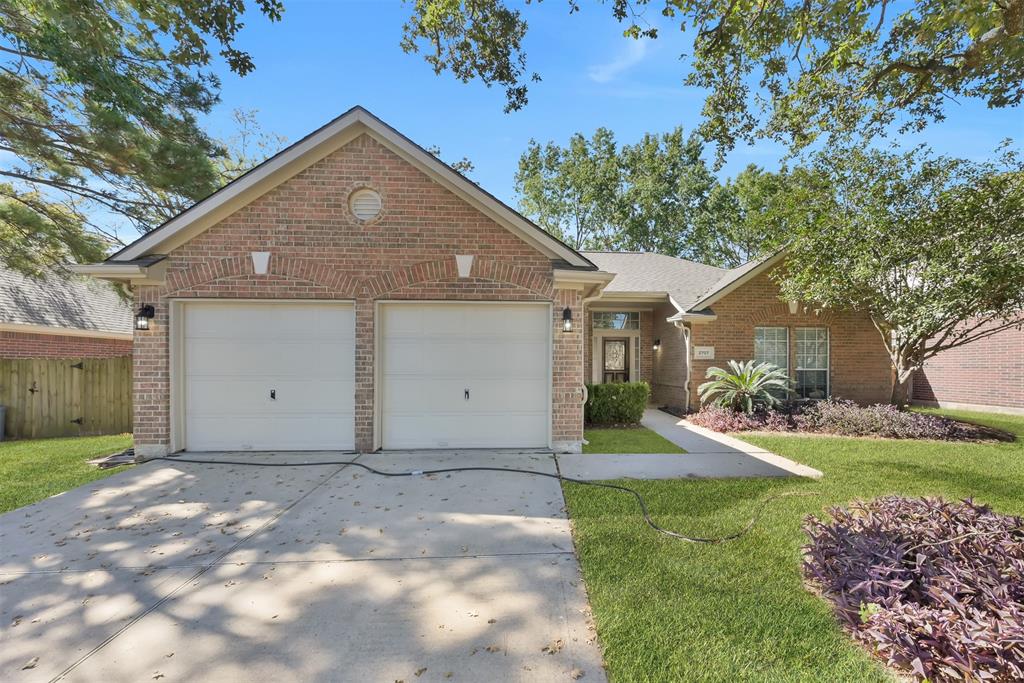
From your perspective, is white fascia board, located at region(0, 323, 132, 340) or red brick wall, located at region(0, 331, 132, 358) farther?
red brick wall, located at region(0, 331, 132, 358)

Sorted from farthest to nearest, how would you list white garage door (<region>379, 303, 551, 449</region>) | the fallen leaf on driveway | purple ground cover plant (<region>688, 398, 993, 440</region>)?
purple ground cover plant (<region>688, 398, 993, 440</region>)
white garage door (<region>379, 303, 551, 449</region>)
the fallen leaf on driveway

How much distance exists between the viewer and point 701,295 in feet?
41.2

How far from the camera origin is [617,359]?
14.0m

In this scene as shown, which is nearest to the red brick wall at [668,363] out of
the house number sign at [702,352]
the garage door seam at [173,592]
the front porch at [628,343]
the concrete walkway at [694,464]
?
the front porch at [628,343]

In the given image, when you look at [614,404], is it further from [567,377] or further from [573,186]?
[573,186]

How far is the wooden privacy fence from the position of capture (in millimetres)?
9362

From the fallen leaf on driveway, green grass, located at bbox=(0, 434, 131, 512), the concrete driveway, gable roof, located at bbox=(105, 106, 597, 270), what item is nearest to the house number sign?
gable roof, located at bbox=(105, 106, 597, 270)

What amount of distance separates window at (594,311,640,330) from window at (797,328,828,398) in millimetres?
4305

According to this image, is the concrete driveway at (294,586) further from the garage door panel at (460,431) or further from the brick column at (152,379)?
the garage door panel at (460,431)

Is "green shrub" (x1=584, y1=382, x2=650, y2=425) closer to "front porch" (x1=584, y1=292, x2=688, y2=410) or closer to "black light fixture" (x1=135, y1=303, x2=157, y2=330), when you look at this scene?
"front porch" (x1=584, y1=292, x2=688, y2=410)

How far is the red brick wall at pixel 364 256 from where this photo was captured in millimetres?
6910

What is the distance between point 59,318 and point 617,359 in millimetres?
16218

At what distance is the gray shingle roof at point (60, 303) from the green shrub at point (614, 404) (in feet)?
36.8

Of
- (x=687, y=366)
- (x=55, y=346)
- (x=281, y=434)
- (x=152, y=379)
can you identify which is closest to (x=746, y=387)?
(x=687, y=366)
